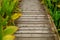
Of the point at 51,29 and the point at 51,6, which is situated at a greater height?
the point at 51,6

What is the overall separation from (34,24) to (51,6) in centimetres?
160

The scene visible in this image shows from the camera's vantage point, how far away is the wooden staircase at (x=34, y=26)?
13.4ft

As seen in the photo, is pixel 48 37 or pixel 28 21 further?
pixel 28 21

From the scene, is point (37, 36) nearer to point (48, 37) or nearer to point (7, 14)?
point (48, 37)

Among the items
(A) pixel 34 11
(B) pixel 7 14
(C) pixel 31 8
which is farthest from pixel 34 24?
(C) pixel 31 8

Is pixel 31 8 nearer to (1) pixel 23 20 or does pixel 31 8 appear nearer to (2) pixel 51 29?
(1) pixel 23 20

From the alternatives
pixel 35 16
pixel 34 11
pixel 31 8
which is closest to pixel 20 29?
pixel 35 16

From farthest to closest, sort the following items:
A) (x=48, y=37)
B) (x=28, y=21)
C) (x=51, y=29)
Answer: (x=28, y=21) < (x=51, y=29) < (x=48, y=37)

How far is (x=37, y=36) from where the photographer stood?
4090 millimetres

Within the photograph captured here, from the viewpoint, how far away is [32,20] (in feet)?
17.6

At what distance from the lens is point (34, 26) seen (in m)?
4.79

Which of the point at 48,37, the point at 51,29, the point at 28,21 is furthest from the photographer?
the point at 28,21

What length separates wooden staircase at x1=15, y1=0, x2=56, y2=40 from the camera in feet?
13.4

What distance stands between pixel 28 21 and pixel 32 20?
143 millimetres
